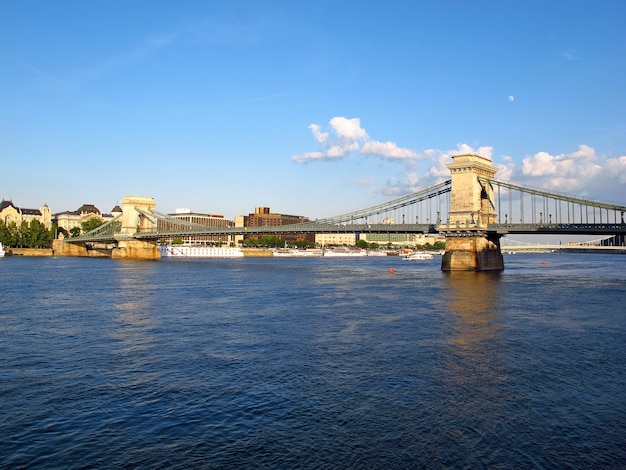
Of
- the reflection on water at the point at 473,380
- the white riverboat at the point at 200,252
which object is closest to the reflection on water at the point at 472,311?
the reflection on water at the point at 473,380

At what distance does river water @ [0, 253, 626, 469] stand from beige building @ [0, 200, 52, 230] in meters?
145

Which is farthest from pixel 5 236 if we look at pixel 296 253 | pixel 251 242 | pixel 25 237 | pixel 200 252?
pixel 251 242

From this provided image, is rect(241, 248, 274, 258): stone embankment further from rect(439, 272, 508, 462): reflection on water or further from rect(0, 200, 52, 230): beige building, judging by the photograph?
rect(439, 272, 508, 462): reflection on water

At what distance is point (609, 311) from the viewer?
29578mm

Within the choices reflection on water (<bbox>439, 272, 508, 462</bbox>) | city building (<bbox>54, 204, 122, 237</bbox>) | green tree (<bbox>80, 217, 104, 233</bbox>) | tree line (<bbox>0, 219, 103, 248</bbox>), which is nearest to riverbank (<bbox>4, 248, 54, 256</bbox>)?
tree line (<bbox>0, 219, 103, 248</bbox>)

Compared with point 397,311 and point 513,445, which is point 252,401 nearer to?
point 513,445

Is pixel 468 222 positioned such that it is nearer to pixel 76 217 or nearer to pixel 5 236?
pixel 5 236

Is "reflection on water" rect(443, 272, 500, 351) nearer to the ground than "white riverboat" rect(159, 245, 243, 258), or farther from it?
nearer to the ground

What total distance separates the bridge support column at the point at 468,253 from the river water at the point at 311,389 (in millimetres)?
33308

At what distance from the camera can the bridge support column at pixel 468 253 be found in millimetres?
61938

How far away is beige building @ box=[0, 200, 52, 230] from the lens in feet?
505

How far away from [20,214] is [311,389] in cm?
16758

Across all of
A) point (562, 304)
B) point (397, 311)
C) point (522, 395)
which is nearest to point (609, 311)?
point (562, 304)

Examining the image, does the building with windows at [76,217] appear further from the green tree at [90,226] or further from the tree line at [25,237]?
the tree line at [25,237]
